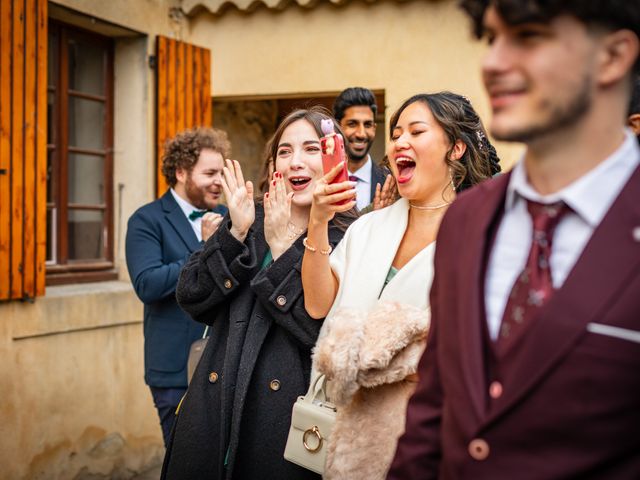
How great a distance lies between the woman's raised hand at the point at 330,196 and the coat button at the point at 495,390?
1.11 meters

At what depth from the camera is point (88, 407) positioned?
5270 mm

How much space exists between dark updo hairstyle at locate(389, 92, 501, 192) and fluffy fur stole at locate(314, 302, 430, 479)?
63 centimetres

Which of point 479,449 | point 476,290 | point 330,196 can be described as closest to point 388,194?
point 330,196

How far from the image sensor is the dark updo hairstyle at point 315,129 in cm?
293

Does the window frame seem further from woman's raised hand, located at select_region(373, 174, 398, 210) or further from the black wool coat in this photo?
woman's raised hand, located at select_region(373, 174, 398, 210)

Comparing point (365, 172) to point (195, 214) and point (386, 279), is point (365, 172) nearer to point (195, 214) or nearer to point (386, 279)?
point (195, 214)

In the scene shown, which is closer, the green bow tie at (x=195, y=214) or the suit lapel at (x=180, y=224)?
the suit lapel at (x=180, y=224)

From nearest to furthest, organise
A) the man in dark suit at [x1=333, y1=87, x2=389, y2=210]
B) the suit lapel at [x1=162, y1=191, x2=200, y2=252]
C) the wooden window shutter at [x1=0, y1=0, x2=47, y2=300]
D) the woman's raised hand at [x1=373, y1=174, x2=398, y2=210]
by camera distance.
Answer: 1. the woman's raised hand at [x1=373, y1=174, x2=398, y2=210]
2. the suit lapel at [x1=162, y1=191, x2=200, y2=252]
3. the wooden window shutter at [x1=0, y1=0, x2=47, y2=300]
4. the man in dark suit at [x1=333, y1=87, x2=389, y2=210]

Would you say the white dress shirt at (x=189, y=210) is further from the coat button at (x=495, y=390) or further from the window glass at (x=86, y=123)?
the coat button at (x=495, y=390)

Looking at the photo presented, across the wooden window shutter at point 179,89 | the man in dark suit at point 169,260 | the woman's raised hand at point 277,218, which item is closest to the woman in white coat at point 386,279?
the woman's raised hand at point 277,218

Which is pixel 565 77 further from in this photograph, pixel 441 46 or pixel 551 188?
pixel 441 46

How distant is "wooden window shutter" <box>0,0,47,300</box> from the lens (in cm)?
452

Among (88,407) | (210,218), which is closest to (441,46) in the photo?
(210,218)

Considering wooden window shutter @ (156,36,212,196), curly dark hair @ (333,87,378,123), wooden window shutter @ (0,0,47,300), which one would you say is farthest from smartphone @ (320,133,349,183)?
wooden window shutter @ (156,36,212,196)
